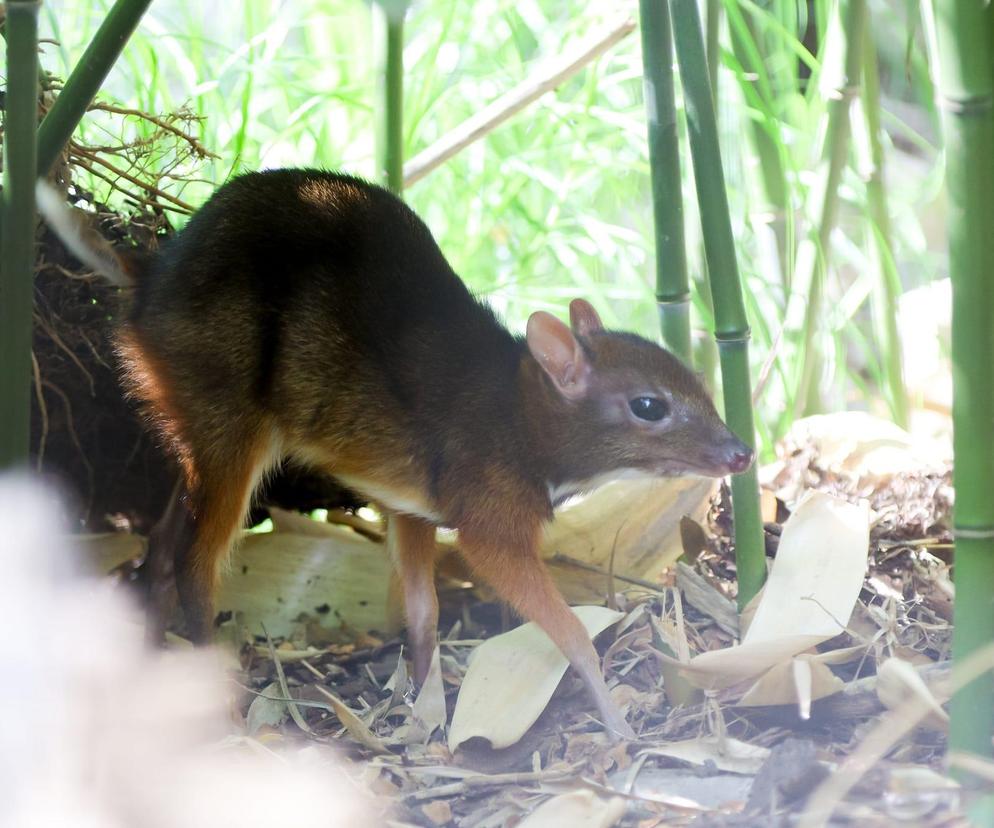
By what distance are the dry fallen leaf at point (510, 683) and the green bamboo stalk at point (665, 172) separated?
0.73 metres

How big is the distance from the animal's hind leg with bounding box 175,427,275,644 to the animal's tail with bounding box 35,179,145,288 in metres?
0.51

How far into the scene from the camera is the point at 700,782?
2.20m

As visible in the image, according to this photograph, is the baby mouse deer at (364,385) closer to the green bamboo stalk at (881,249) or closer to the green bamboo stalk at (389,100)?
the green bamboo stalk at (389,100)

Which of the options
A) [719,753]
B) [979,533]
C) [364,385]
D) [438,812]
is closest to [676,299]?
[364,385]

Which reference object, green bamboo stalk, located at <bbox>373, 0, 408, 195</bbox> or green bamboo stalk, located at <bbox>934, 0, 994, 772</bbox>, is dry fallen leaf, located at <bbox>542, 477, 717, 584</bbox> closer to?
green bamboo stalk, located at <bbox>373, 0, 408, 195</bbox>

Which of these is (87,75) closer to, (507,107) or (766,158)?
(507,107)

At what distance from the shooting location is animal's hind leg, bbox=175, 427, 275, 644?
2904 mm

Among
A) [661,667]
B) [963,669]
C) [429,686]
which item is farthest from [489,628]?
[963,669]

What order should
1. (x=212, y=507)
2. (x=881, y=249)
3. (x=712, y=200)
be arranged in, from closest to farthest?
(x=712, y=200)
(x=212, y=507)
(x=881, y=249)

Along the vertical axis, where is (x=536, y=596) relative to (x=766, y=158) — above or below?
below

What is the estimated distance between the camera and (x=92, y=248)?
305 cm

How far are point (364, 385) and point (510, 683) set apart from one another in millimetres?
822

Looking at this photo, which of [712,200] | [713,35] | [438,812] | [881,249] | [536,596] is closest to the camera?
[438,812]

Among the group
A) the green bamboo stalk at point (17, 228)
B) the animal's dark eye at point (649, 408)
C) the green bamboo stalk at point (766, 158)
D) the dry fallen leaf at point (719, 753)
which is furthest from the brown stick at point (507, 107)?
the dry fallen leaf at point (719, 753)
